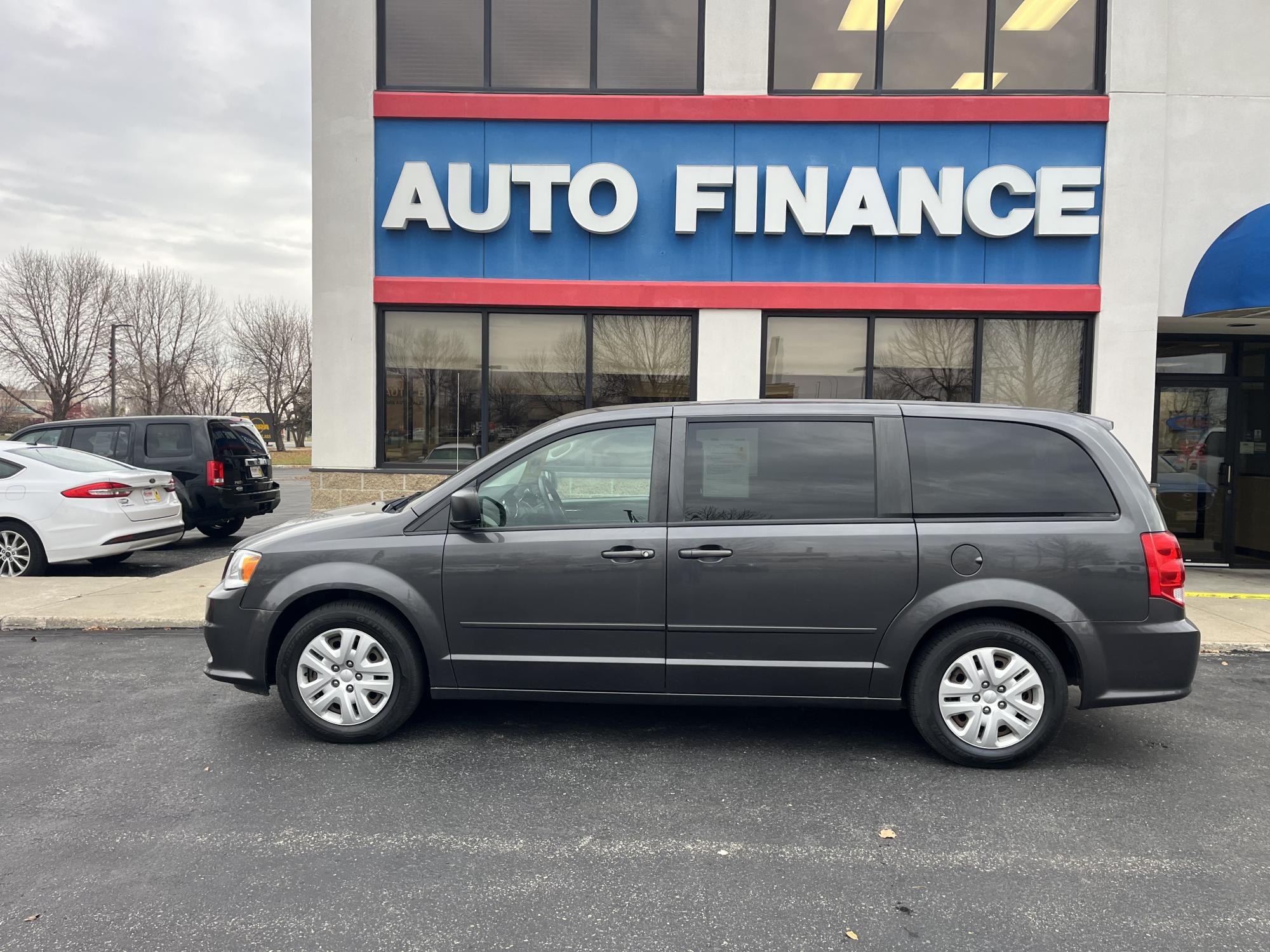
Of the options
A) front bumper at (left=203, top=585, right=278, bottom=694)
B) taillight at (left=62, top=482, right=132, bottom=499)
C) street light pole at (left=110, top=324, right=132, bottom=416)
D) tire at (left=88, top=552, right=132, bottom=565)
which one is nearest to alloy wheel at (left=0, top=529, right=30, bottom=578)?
taillight at (left=62, top=482, right=132, bottom=499)

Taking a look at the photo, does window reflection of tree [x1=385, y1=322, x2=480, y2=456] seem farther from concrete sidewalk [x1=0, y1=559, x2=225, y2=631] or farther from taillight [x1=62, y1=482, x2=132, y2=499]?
taillight [x1=62, y1=482, x2=132, y2=499]

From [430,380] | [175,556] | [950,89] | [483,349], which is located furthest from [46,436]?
[950,89]

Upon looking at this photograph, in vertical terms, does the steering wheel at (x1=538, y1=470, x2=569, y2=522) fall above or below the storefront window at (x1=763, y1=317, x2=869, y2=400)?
below

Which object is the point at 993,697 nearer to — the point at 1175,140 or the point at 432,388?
the point at 432,388

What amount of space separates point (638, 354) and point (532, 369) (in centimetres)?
128

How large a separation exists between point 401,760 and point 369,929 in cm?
138

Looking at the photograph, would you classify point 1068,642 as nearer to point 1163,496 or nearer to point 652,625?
point 652,625

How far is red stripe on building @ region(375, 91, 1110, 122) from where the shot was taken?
898 cm

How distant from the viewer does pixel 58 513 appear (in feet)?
28.3

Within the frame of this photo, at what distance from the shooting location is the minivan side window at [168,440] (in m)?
A: 10.8

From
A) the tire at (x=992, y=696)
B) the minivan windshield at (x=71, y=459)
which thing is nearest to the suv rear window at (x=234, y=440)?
the minivan windshield at (x=71, y=459)

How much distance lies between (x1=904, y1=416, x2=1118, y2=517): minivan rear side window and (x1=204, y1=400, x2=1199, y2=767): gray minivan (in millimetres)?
11

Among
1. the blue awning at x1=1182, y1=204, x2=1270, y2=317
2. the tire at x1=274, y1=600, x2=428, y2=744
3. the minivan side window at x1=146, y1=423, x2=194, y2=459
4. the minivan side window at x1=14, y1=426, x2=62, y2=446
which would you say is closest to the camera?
the tire at x1=274, y1=600, x2=428, y2=744

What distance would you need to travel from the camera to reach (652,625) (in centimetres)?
400
